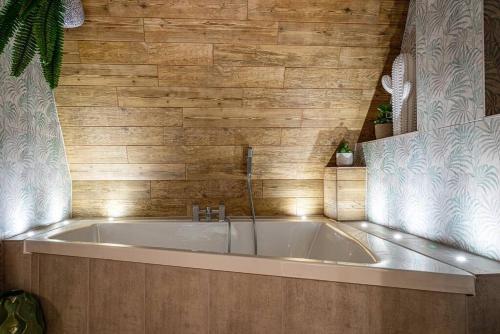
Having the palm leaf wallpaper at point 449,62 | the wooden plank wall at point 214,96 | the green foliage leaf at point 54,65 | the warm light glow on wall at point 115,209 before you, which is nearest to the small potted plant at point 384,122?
the wooden plank wall at point 214,96

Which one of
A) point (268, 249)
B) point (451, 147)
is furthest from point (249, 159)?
point (451, 147)

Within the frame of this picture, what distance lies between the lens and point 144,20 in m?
2.17

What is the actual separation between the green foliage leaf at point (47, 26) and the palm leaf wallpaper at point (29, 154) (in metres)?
0.85

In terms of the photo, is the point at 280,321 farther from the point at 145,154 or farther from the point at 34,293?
the point at 145,154

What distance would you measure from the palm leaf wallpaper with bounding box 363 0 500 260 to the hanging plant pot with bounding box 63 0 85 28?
200 cm

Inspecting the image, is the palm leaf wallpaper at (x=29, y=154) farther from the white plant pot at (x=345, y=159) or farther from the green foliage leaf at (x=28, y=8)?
the white plant pot at (x=345, y=159)

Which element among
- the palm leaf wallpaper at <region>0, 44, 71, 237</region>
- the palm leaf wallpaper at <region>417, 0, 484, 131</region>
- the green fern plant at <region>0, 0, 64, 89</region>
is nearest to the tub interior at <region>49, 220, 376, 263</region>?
the palm leaf wallpaper at <region>0, 44, 71, 237</region>

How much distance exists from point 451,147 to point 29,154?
2504mm

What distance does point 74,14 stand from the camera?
194 cm

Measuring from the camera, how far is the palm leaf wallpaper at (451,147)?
144 centimetres

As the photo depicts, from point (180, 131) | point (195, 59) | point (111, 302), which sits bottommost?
point (111, 302)

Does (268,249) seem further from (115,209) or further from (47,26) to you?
(47,26)

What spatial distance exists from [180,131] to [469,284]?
2078 millimetres

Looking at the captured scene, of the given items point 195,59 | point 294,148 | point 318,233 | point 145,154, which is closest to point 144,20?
A: point 195,59
